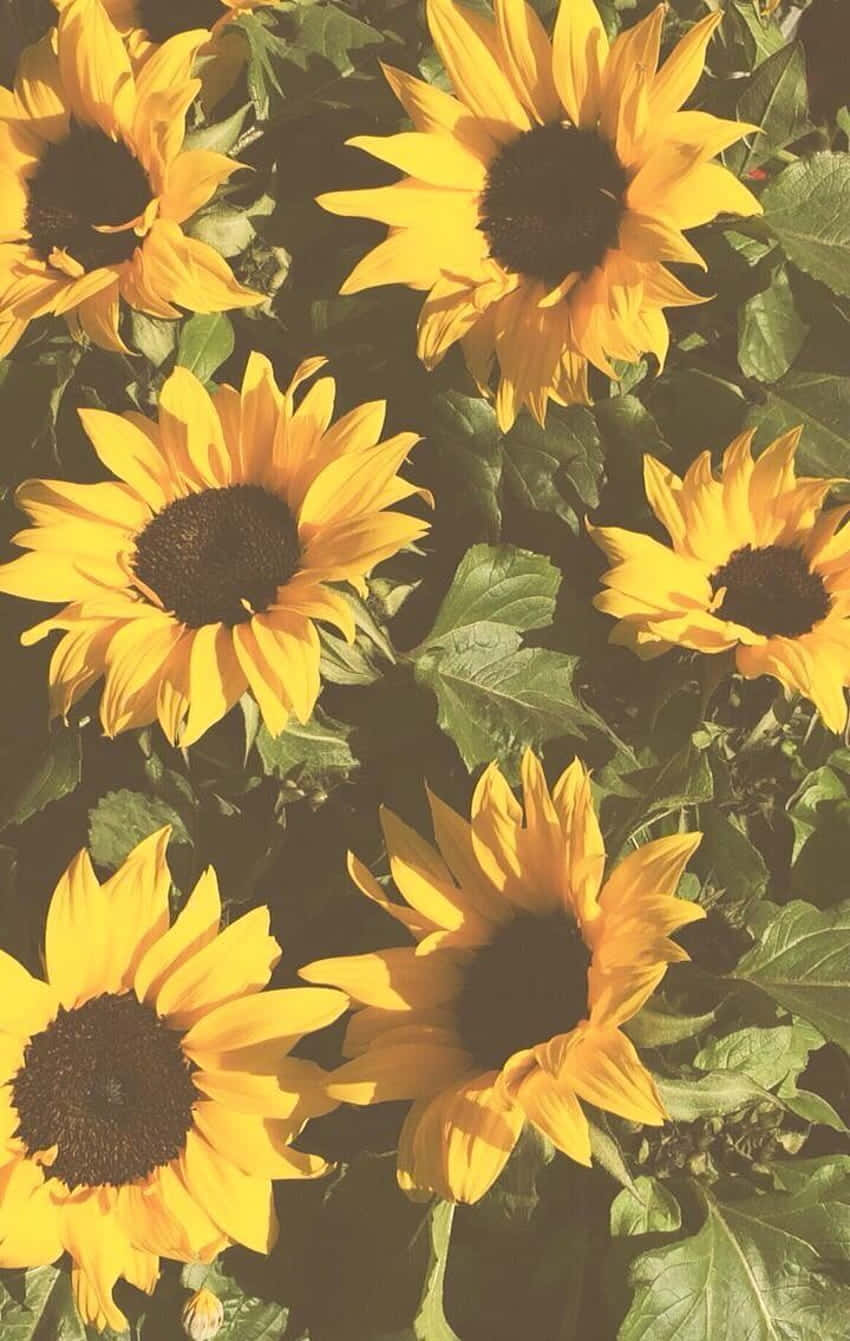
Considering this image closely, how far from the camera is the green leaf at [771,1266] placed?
1391 mm

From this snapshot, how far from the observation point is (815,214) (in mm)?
1459

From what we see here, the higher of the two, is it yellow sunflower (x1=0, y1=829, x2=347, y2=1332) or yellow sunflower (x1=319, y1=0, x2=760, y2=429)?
yellow sunflower (x1=319, y1=0, x2=760, y2=429)

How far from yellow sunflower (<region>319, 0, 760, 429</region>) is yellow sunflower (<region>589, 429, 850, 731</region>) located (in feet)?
0.49

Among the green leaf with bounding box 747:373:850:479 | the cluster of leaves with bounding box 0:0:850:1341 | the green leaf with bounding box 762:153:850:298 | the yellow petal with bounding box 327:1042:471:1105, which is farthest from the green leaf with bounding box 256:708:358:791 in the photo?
the green leaf with bounding box 762:153:850:298

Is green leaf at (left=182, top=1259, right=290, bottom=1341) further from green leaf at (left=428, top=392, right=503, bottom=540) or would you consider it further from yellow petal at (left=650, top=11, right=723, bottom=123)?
yellow petal at (left=650, top=11, right=723, bottom=123)

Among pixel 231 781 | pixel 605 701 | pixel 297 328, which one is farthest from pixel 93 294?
pixel 605 701

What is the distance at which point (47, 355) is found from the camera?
157 centimetres

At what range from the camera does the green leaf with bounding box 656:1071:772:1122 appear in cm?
120

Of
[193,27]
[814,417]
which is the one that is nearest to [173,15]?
[193,27]

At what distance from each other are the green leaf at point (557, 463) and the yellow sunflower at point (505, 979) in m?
0.40

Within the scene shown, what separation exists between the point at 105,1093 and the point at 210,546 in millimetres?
491

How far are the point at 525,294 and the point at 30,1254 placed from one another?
0.95 meters

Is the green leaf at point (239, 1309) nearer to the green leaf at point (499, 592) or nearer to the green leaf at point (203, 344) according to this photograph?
the green leaf at point (499, 592)

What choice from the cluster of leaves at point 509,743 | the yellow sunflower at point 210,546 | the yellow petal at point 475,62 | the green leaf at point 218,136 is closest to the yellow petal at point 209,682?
the yellow sunflower at point 210,546
